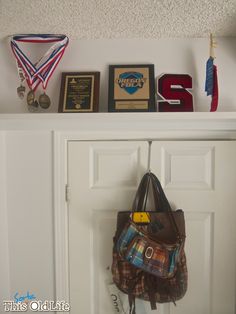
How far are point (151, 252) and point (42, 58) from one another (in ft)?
3.59

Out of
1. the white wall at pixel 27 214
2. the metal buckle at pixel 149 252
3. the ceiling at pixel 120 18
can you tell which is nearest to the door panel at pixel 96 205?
the white wall at pixel 27 214

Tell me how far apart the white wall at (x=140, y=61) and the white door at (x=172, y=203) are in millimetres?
257

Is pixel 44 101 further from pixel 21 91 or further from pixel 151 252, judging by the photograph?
pixel 151 252

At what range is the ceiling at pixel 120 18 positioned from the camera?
3.30ft

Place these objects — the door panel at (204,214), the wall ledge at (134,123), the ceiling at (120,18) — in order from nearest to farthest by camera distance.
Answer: the ceiling at (120,18) < the wall ledge at (134,123) < the door panel at (204,214)

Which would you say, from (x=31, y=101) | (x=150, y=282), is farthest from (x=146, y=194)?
(x=31, y=101)

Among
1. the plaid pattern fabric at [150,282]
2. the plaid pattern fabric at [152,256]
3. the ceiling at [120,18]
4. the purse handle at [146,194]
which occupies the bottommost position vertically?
the plaid pattern fabric at [150,282]

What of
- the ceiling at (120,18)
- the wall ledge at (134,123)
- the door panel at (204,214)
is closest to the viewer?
the ceiling at (120,18)

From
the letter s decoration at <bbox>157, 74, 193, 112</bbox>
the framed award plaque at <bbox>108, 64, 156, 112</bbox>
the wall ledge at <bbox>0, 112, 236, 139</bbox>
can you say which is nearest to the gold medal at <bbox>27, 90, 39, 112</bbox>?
the wall ledge at <bbox>0, 112, 236, 139</bbox>

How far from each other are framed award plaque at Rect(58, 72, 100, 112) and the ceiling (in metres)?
0.21

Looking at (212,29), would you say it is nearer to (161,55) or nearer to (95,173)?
(161,55)

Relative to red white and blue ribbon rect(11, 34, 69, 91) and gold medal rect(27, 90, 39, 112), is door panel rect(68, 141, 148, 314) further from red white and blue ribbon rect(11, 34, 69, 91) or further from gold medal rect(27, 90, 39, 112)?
red white and blue ribbon rect(11, 34, 69, 91)

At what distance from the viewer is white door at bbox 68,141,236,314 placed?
1.23m

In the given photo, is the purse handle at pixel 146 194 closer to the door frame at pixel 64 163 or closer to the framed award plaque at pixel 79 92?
the door frame at pixel 64 163
